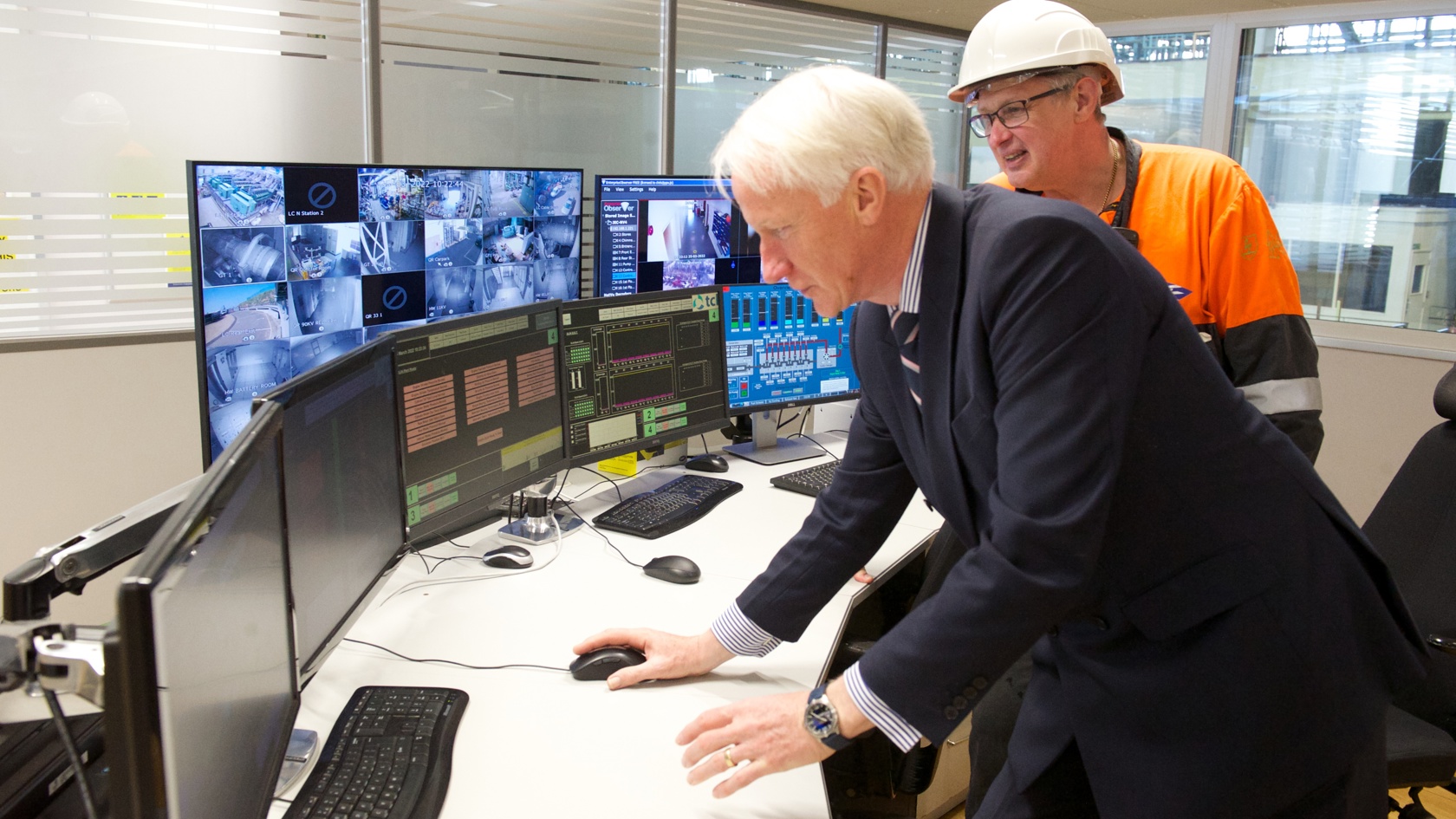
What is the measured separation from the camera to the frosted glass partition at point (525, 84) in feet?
11.5

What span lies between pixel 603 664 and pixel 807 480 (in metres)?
1.17

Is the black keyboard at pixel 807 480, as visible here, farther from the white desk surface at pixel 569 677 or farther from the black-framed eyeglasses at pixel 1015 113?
the black-framed eyeglasses at pixel 1015 113

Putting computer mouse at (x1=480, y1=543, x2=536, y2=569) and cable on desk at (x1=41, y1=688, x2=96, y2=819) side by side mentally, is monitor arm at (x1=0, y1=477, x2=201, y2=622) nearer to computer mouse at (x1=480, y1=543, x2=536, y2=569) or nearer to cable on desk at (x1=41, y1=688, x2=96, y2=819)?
cable on desk at (x1=41, y1=688, x2=96, y2=819)

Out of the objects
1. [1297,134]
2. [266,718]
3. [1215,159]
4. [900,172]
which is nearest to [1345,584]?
[900,172]

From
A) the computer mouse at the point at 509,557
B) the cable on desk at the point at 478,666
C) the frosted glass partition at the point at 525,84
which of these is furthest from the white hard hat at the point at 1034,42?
the frosted glass partition at the point at 525,84

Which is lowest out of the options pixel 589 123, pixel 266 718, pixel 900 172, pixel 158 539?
pixel 266 718

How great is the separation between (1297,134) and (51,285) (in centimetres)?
517

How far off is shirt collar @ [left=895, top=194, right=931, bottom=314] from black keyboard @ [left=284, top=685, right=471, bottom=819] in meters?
0.81

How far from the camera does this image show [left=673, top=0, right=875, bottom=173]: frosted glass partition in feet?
14.2

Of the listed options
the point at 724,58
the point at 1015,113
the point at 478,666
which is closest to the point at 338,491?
the point at 478,666

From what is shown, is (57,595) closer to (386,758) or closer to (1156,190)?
(386,758)

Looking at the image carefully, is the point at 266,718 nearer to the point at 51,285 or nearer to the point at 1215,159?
the point at 1215,159

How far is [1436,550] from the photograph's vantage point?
204 cm

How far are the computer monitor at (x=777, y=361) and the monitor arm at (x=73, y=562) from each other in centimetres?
172
